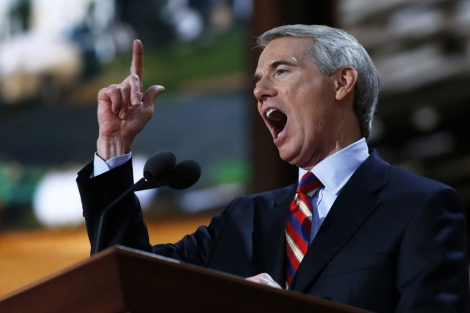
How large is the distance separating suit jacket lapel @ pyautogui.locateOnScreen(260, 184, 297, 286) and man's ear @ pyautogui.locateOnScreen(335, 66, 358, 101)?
27 cm

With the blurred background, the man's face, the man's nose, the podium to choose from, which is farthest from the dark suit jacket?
the blurred background

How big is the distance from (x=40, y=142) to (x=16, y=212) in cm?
40

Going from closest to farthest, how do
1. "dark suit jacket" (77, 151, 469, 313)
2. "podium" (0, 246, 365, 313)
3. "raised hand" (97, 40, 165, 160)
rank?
"podium" (0, 246, 365, 313)
"dark suit jacket" (77, 151, 469, 313)
"raised hand" (97, 40, 165, 160)

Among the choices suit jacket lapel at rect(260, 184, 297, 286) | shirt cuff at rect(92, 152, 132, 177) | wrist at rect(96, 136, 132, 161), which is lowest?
suit jacket lapel at rect(260, 184, 297, 286)

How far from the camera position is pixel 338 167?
80.1 inches

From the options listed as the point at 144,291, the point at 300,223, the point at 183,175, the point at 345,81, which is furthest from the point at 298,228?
the point at 144,291

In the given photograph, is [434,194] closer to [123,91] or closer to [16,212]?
[123,91]

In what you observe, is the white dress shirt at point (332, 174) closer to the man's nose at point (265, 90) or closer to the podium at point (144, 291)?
the man's nose at point (265, 90)

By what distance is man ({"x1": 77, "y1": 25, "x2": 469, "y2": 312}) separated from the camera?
1734mm

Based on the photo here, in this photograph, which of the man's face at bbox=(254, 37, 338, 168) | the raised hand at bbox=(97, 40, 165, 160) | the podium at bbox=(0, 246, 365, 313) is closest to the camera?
the podium at bbox=(0, 246, 365, 313)

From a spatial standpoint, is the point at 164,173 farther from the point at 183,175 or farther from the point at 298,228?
the point at 298,228

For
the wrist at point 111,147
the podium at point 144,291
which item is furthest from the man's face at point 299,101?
the podium at point 144,291

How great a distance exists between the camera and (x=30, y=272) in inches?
176

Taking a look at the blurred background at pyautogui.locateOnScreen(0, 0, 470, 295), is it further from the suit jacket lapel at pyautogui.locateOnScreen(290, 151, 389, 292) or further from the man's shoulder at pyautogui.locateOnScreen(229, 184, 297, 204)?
the suit jacket lapel at pyautogui.locateOnScreen(290, 151, 389, 292)
